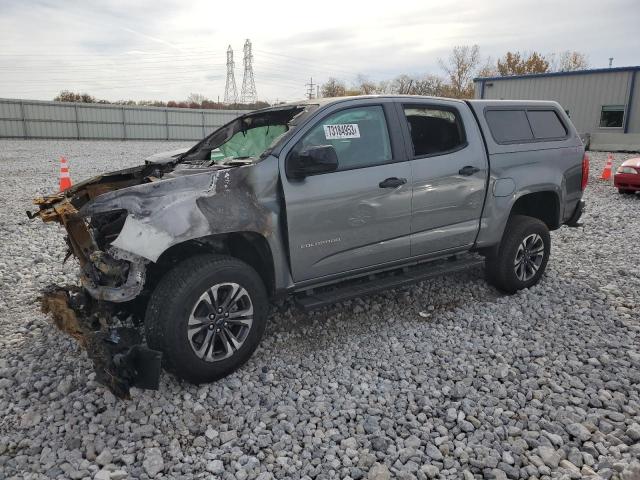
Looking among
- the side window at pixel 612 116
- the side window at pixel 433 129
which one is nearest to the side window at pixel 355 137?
the side window at pixel 433 129

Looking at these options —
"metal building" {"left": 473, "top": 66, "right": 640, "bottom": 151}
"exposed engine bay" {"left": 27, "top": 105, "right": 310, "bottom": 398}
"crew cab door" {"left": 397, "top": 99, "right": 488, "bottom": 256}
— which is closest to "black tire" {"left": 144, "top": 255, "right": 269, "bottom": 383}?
"exposed engine bay" {"left": 27, "top": 105, "right": 310, "bottom": 398}

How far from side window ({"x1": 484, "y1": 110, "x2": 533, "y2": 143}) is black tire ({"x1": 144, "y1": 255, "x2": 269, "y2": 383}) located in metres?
2.81

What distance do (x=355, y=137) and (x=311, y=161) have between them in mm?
650

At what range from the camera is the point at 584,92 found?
2403cm

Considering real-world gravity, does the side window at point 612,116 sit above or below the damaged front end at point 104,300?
above

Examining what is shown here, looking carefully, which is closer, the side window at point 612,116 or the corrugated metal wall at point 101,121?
the side window at point 612,116

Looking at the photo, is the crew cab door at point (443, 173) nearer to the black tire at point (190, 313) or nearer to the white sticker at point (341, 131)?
the white sticker at point (341, 131)

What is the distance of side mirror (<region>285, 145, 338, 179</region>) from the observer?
3.34 m

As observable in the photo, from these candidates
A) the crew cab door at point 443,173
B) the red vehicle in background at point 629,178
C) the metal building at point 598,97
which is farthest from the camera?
the metal building at point 598,97

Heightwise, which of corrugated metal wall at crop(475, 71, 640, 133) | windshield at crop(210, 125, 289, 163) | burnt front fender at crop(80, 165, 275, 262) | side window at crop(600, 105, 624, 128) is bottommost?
burnt front fender at crop(80, 165, 275, 262)

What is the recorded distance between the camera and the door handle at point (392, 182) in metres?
3.86

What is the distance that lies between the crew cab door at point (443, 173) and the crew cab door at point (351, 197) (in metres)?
0.14

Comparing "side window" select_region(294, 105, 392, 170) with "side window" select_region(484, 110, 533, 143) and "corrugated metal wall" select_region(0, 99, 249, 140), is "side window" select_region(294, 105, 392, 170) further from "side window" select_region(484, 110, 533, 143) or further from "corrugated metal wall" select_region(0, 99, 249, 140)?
"corrugated metal wall" select_region(0, 99, 249, 140)

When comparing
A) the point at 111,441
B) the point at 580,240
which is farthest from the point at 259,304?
the point at 580,240
